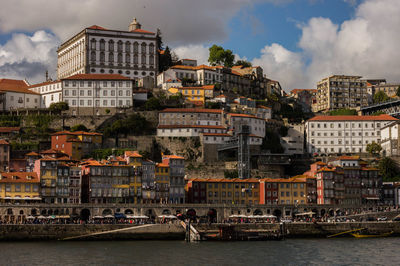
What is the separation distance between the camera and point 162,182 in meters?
87.2

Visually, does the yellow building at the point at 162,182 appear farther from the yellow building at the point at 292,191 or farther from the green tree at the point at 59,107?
the green tree at the point at 59,107

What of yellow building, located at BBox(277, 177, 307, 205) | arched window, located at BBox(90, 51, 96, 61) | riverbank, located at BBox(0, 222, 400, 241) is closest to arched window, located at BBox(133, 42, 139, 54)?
arched window, located at BBox(90, 51, 96, 61)

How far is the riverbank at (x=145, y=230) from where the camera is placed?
72250 millimetres

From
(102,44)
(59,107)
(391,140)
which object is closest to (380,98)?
(391,140)

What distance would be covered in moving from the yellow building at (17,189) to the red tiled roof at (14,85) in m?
34.5

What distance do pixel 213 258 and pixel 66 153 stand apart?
135ft

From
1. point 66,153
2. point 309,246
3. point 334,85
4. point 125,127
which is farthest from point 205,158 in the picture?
point 334,85

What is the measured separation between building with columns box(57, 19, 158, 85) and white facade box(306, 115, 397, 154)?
31.5 meters

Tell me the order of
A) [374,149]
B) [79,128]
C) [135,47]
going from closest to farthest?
[79,128]
[374,149]
[135,47]

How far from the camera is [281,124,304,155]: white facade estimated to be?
114 meters

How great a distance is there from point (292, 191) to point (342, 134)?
29.3 metres

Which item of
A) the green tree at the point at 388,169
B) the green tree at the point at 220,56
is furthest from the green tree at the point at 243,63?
the green tree at the point at 388,169

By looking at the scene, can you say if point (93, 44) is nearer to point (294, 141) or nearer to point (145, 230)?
point (294, 141)

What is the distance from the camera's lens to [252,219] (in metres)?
82.7
